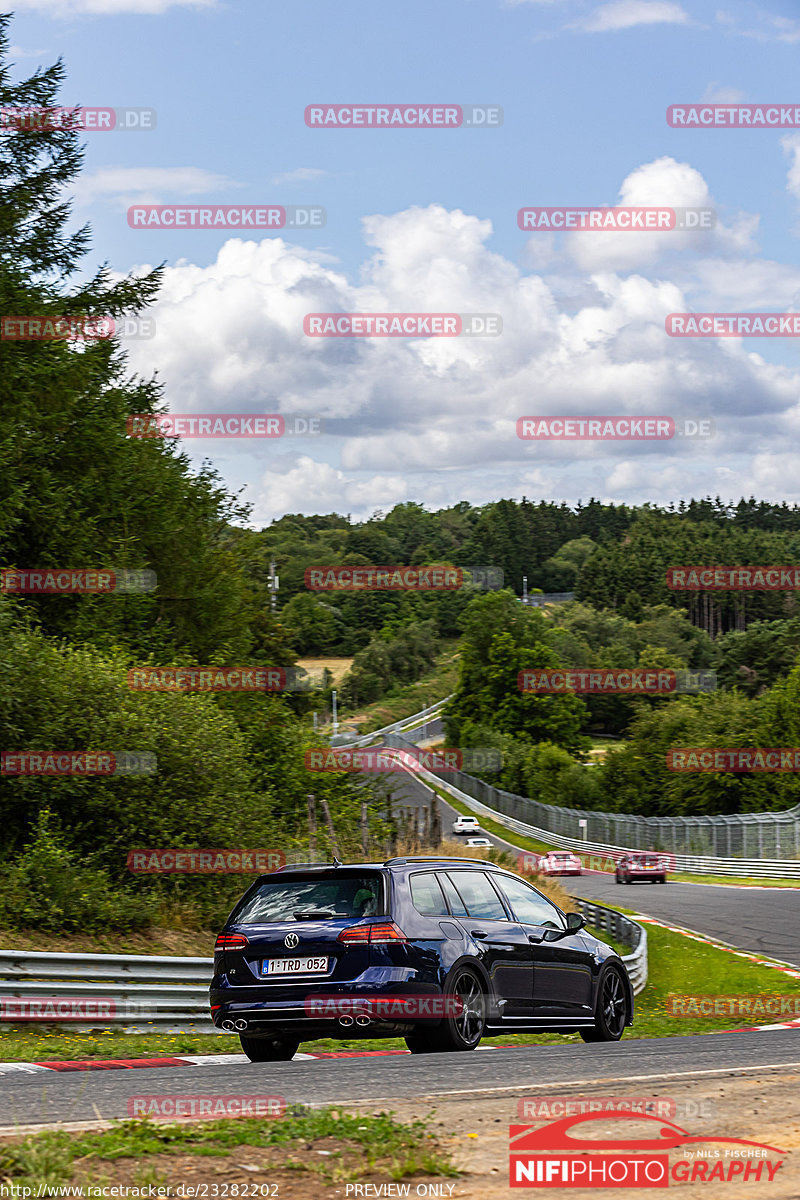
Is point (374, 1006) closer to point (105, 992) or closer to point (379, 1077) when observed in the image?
point (379, 1077)

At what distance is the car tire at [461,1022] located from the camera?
9508 millimetres

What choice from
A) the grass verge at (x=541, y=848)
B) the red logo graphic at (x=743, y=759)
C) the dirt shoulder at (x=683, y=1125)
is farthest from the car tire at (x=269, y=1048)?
the red logo graphic at (x=743, y=759)

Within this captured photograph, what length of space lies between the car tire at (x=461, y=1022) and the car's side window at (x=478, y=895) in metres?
0.61

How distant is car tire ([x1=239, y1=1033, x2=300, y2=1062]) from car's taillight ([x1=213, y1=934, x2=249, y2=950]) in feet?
2.57

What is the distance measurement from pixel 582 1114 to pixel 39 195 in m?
30.1

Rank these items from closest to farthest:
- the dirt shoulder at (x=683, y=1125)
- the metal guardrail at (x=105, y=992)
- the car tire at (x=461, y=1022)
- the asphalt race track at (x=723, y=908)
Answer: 1. the dirt shoulder at (x=683, y=1125)
2. the car tire at (x=461, y=1022)
3. the metal guardrail at (x=105, y=992)
4. the asphalt race track at (x=723, y=908)

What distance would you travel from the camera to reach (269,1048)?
10.3 metres

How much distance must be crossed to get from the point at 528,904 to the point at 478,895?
75cm

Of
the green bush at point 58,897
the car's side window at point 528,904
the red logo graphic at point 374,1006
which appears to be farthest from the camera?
the green bush at point 58,897

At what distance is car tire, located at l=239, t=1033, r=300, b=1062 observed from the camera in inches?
403

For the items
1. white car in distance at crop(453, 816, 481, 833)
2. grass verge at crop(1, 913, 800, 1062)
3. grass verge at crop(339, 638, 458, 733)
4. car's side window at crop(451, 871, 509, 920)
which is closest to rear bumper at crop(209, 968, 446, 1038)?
car's side window at crop(451, 871, 509, 920)

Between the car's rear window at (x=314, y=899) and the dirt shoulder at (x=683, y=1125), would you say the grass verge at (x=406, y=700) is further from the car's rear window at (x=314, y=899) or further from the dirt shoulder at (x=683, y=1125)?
the dirt shoulder at (x=683, y=1125)

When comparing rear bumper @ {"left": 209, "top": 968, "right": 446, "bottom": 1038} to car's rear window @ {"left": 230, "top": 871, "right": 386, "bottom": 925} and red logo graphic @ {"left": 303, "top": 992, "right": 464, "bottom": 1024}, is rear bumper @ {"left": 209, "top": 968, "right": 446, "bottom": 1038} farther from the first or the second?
car's rear window @ {"left": 230, "top": 871, "right": 386, "bottom": 925}

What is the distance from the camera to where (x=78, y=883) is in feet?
55.8
